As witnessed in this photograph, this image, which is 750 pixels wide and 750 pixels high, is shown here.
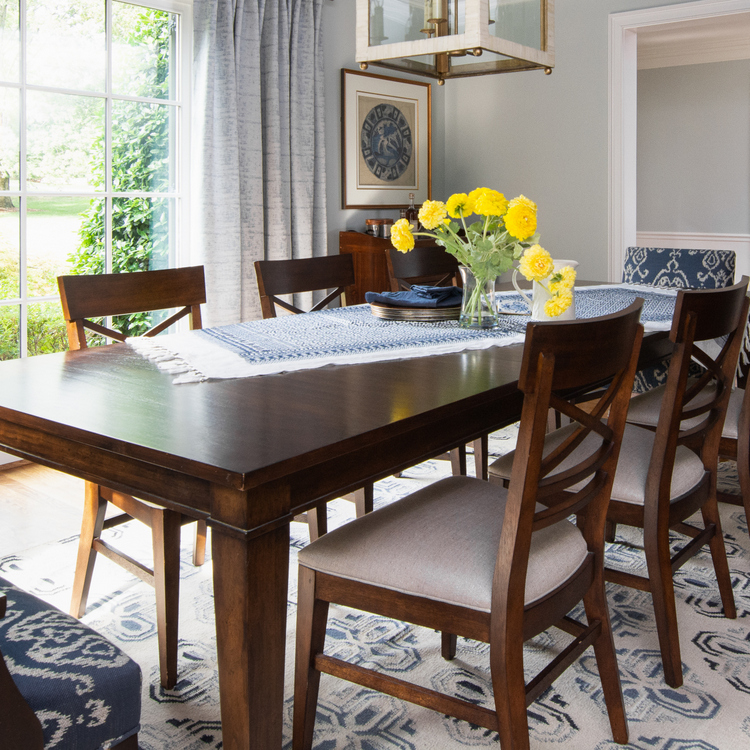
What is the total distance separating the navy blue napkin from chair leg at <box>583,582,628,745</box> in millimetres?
1105

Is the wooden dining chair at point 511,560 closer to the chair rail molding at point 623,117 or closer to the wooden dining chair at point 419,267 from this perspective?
the wooden dining chair at point 419,267

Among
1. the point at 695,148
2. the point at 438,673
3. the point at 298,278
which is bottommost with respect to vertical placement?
the point at 438,673

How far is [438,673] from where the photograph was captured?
191cm

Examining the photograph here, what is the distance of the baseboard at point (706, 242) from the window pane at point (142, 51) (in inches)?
196

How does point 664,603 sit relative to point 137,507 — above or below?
below

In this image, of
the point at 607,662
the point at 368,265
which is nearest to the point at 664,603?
the point at 607,662

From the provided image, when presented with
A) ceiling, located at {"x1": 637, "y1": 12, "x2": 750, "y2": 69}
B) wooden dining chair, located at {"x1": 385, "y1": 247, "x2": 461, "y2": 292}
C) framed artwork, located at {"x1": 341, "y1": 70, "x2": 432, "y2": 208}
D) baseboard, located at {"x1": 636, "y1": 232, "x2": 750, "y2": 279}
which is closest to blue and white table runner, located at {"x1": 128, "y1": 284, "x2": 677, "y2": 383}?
wooden dining chair, located at {"x1": 385, "y1": 247, "x2": 461, "y2": 292}

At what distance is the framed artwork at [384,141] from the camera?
190 inches

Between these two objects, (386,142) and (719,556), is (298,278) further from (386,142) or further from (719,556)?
(386,142)

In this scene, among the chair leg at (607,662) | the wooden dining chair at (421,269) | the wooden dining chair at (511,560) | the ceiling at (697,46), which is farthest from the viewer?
the ceiling at (697,46)

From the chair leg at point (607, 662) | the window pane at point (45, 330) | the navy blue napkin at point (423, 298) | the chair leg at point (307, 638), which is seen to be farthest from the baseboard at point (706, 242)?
the chair leg at point (307, 638)

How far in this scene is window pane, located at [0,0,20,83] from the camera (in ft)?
10.7

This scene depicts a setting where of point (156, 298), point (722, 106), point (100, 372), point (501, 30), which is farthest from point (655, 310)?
point (722, 106)

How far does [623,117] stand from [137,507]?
165 inches
